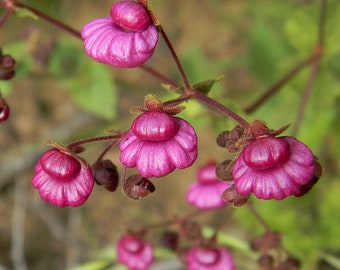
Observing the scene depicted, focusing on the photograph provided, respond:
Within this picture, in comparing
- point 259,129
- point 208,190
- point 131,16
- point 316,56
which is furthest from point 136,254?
point 316,56

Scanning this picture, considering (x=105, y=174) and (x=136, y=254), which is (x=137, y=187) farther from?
(x=136, y=254)

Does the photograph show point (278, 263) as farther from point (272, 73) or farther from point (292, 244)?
point (272, 73)

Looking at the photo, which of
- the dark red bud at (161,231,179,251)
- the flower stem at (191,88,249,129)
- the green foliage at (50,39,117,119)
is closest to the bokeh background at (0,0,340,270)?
the green foliage at (50,39,117,119)

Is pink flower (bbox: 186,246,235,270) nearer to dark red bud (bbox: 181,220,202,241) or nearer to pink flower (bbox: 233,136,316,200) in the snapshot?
dark red bud (bbox: 181,220,202,241)

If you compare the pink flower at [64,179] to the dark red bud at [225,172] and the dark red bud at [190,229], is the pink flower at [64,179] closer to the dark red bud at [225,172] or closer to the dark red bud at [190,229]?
the dark red bud at [225,172]

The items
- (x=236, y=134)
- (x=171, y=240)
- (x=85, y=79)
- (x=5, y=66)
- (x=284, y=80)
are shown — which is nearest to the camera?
(x=236, y=134)

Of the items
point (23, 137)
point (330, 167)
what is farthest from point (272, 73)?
point (23, 137)

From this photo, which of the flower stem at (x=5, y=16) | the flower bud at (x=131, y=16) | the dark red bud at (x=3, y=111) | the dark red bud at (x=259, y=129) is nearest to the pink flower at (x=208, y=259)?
the dark red bud at (x=259, y=129)
